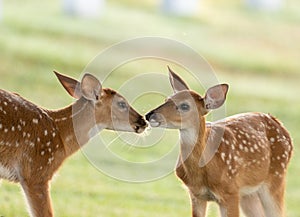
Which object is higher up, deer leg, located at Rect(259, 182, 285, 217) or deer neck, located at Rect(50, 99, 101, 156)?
deer neck, located at Rect(50, 99, 101, 156)

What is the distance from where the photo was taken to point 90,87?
9.14 m

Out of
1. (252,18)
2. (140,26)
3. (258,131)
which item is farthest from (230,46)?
(258,131)

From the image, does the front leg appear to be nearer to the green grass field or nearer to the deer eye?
the deer eye

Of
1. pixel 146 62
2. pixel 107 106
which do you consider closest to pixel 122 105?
pixel 107 106

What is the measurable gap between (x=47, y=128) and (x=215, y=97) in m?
1.34

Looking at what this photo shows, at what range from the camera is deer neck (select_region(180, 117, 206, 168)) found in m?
8.99

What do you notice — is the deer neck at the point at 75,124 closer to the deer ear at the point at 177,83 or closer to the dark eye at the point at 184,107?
the deer ear at the point at 177,83

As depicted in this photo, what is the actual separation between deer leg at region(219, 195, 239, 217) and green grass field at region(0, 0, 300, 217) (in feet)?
11.6

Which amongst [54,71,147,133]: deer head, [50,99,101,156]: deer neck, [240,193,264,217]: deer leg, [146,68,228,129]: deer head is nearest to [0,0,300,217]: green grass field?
[240,193,264,217]: deer leg

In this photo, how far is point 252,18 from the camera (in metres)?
30.0

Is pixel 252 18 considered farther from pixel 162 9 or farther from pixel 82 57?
pixel 82 57

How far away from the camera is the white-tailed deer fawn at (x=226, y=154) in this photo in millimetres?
8930

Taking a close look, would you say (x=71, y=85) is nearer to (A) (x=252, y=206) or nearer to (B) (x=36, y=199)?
(B) (x=36, y=199)

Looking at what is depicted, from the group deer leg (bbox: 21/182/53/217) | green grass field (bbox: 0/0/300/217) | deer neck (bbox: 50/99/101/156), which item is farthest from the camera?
green grass field (bbox: 0/0/300/217)
